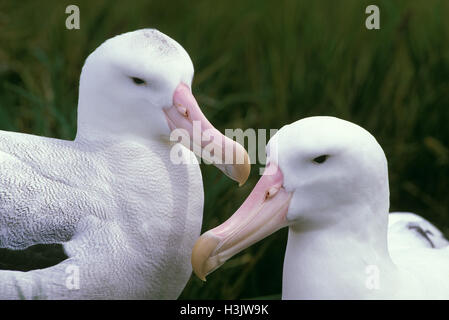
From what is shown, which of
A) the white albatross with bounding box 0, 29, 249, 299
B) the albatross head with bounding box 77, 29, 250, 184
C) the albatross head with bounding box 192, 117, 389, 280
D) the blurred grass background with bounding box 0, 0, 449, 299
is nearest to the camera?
the albatross head with bounding box 192, 117, 389, 280

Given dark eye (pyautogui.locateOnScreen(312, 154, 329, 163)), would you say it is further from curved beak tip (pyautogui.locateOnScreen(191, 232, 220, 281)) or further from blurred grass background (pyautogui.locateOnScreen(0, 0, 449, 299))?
blurred grass background (pyautogui.locateOnScreen(0, 0, 449, 299))

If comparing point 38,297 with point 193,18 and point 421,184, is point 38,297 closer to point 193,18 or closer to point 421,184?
point 421,184

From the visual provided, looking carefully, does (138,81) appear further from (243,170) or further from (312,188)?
(312,188)

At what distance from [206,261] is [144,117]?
0.65 m

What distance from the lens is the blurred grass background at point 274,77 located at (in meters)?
3.85

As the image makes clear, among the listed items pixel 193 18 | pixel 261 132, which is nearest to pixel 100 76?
pixel 261 132

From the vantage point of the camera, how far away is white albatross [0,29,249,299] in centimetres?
279

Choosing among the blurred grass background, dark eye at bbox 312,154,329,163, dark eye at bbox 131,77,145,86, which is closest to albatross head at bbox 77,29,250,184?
dark eye at bbox 131,77,145,86

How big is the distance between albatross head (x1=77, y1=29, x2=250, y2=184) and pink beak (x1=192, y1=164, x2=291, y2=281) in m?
0.27

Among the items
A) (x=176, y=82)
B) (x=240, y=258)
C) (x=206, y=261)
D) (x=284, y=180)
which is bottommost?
(x=240, y=258)

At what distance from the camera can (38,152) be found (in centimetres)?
296

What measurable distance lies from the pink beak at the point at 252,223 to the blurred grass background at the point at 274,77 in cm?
83

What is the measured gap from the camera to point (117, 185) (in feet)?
9.64

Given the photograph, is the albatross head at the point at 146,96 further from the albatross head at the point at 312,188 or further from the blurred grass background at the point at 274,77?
the blurred grass background at the point at 274,77
